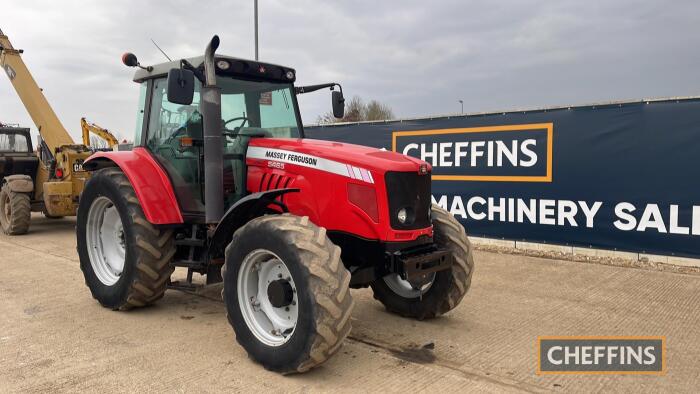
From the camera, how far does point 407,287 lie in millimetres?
4879

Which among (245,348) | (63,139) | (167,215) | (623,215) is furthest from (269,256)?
(63,139)

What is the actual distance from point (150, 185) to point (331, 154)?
1.85 meters

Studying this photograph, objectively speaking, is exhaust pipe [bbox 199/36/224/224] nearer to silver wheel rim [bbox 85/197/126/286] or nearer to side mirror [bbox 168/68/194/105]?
side mirror [bbox 168/68/194/105]

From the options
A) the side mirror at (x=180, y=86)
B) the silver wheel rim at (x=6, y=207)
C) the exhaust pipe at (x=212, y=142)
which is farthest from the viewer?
the silver wheel rim at (x=6, y=207)

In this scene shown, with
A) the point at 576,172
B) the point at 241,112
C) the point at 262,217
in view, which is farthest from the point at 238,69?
the point at 576,172

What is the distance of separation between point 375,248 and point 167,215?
1.95 m

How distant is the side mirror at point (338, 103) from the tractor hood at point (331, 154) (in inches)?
42.8

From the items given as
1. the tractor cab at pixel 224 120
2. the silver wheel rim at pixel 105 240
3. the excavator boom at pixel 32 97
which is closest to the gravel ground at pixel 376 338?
the silver wheel rim at pixel 105 240

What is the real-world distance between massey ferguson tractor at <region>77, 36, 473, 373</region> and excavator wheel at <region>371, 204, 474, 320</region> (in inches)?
0.4

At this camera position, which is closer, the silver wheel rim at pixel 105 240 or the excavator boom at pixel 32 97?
the silver wheel rim at pixel 105 240

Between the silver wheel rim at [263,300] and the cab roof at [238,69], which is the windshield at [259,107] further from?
the silver wheel rim at [263,300]

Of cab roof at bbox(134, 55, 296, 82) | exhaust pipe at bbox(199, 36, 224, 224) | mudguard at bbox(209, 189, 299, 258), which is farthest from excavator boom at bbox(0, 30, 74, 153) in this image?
mudguard at bbox(209, 189, 299, 258)

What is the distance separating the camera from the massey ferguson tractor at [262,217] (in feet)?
11.4

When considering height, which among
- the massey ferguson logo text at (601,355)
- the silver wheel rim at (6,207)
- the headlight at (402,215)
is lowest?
the massey ferguson logo text at (601,355)
